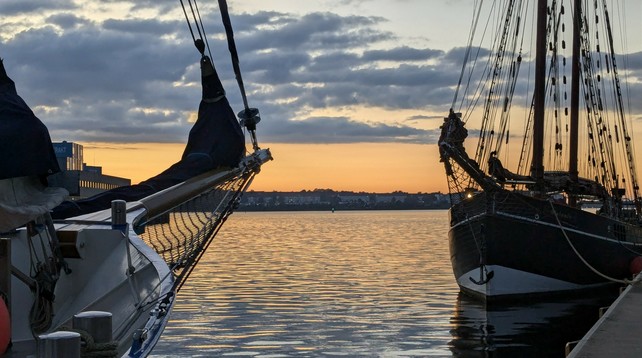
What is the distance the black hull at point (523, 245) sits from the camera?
29656 mm

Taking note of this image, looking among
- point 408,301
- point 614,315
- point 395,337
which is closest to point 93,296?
point 614,315

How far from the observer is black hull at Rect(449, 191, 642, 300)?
29.7 m

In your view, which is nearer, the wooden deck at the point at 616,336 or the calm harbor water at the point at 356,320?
the wooden deck at the point at 616,336

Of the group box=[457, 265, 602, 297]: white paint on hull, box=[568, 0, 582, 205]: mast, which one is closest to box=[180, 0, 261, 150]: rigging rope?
box=[457, 265, 602, 297]: white paint on hull

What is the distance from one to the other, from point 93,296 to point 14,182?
2.06 m

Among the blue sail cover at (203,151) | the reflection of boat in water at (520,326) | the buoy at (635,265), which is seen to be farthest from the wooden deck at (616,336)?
the buoy at (635,265)

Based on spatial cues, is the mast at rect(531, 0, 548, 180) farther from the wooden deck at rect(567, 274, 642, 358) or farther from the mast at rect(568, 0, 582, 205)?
the wooden deck at rect(567, 274, 642, 358)

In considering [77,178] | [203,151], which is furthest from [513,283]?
[77,178]

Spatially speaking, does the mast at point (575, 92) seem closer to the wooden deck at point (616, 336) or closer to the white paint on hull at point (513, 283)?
the white paint on hull at point (513, 283)

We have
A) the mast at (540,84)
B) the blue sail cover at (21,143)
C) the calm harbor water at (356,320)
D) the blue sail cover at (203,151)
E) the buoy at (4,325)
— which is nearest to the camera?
the buoy at (4,325)

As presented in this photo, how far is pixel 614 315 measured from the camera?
1567 centimetres

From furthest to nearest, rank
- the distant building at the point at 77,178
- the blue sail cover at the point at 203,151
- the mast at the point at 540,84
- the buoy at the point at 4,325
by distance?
the mast at the point at 540,84, the blue sail cover at the point at 203,151, the distant building at the point at 77,178, the buoy at the point at 4,325

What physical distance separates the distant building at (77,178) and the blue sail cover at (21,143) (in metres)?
0.39

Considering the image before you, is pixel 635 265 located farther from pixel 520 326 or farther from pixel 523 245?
pixel 520 326
